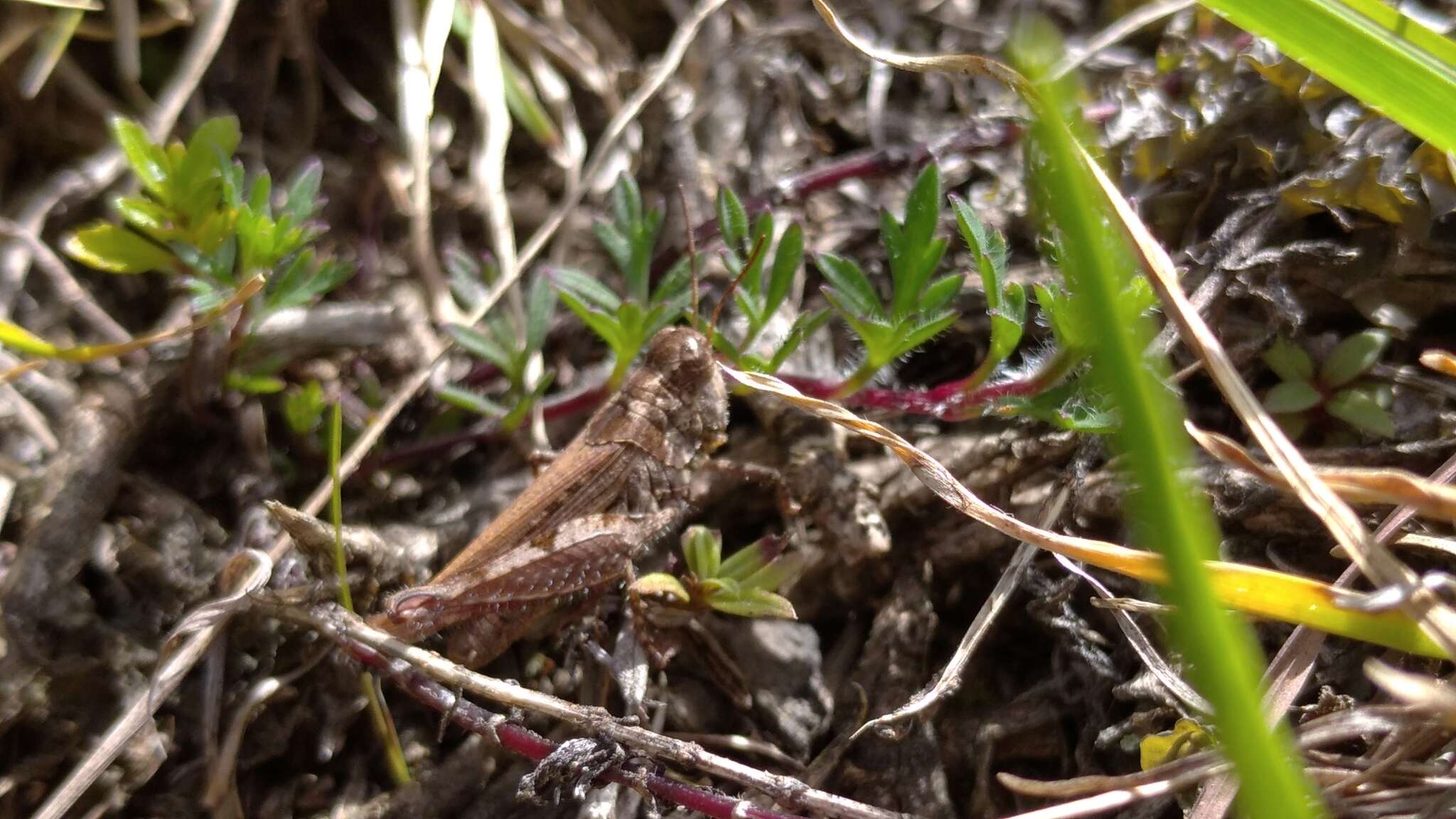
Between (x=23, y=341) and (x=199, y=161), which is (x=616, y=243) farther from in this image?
(x=23, y=341)

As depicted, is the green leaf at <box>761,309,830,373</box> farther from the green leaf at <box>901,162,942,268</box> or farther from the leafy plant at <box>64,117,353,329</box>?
the leafy plant at <box>64,117,353,329</box>

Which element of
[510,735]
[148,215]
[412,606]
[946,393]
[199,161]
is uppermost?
[199,161]

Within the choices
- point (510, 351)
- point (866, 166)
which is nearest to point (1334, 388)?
point (866, 166)

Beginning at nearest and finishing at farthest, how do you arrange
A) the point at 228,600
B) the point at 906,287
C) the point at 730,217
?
the point at 228,600 < the point at 906,287 < the point at 730,217

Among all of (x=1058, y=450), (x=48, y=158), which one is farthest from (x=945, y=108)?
(x=48, y=158)

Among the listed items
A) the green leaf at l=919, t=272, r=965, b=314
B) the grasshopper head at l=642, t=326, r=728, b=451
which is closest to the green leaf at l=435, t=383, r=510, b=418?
the grasshopper head at l=642, t=326, r=728, b=451

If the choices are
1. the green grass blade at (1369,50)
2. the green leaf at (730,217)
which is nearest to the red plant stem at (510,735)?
the green leaf at (730,217)

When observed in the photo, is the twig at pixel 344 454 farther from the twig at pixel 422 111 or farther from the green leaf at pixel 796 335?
the green leaf at pixel 796 335
